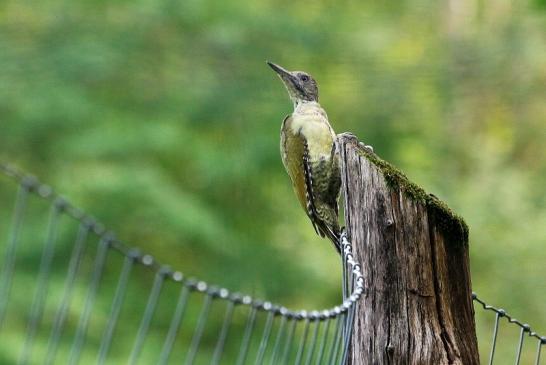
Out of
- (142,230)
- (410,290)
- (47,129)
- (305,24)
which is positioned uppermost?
(305,24)

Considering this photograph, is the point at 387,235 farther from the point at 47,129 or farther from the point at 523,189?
the point at 523,189

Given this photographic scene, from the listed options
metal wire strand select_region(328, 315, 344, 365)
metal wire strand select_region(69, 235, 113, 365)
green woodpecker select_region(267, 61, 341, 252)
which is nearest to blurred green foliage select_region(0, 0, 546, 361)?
green woodpecker select_region(267, 61, 341, 252)

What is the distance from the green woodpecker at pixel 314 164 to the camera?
5312mm

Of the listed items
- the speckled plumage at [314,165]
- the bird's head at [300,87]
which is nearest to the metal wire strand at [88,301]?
the speckled plumage at [314,165]

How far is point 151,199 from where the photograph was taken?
37.6 ft

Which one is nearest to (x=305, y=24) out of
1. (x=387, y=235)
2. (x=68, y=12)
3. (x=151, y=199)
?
(x=68, y=12)

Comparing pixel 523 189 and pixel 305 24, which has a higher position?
pixel 305 24

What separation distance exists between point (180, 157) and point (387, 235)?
32.7 feet

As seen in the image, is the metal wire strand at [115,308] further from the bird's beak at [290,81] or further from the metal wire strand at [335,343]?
the bird's beak at [290,81]

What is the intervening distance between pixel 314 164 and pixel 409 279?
2.32 metres

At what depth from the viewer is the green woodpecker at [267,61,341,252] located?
17.4 feet

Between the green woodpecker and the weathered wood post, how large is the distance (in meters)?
1.77

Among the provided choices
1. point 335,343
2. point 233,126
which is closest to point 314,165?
point 335,343

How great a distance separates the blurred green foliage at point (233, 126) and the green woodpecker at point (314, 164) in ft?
19.3
